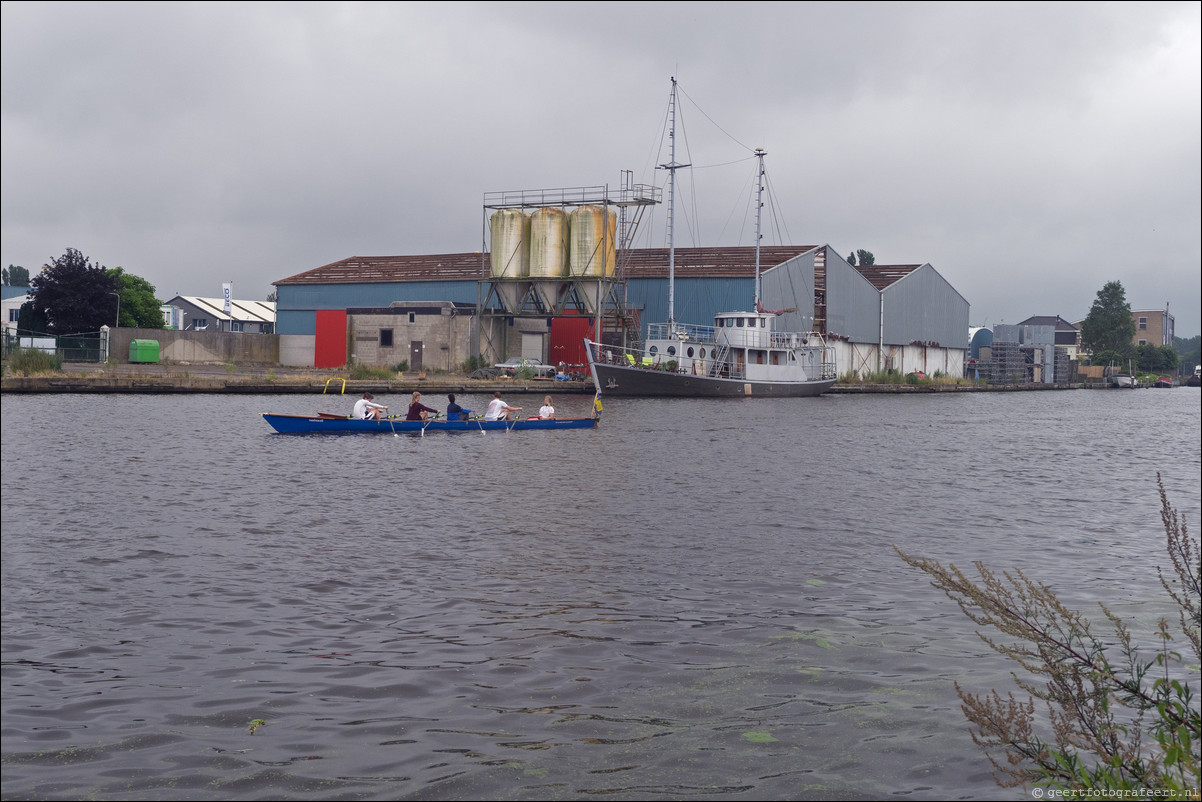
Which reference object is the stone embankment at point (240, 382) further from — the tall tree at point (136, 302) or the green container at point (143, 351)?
the tall tree at point (136, 302)

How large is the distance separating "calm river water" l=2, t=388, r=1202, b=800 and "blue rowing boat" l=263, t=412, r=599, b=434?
4.68 metres

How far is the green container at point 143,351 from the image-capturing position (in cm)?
5706

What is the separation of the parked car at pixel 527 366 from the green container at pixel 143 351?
19.9 metres

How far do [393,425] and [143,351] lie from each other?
34385 millimetres

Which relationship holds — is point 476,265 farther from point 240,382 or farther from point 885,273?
point 885,273

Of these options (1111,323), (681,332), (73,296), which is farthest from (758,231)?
(1111,323)

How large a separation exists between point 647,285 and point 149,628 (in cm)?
5598

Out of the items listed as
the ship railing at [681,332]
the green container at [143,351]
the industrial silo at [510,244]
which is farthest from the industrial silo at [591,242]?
the green container at [143,351]

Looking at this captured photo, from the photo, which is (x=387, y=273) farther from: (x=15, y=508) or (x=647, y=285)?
(x=15, y=508)

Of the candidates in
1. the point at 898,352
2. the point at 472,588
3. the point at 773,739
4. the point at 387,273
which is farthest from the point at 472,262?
the point at 773,739

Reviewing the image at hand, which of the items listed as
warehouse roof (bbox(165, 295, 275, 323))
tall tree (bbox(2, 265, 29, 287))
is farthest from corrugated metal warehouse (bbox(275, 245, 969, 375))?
tall tree (bbox(2, 265, 29, 287))

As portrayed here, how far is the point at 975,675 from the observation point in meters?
8.62

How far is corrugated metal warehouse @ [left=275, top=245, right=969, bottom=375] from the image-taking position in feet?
204

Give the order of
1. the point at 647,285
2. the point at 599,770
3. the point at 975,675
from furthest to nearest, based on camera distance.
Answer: the point at 647,285 → the point at 975,675 → the point at 599,770
